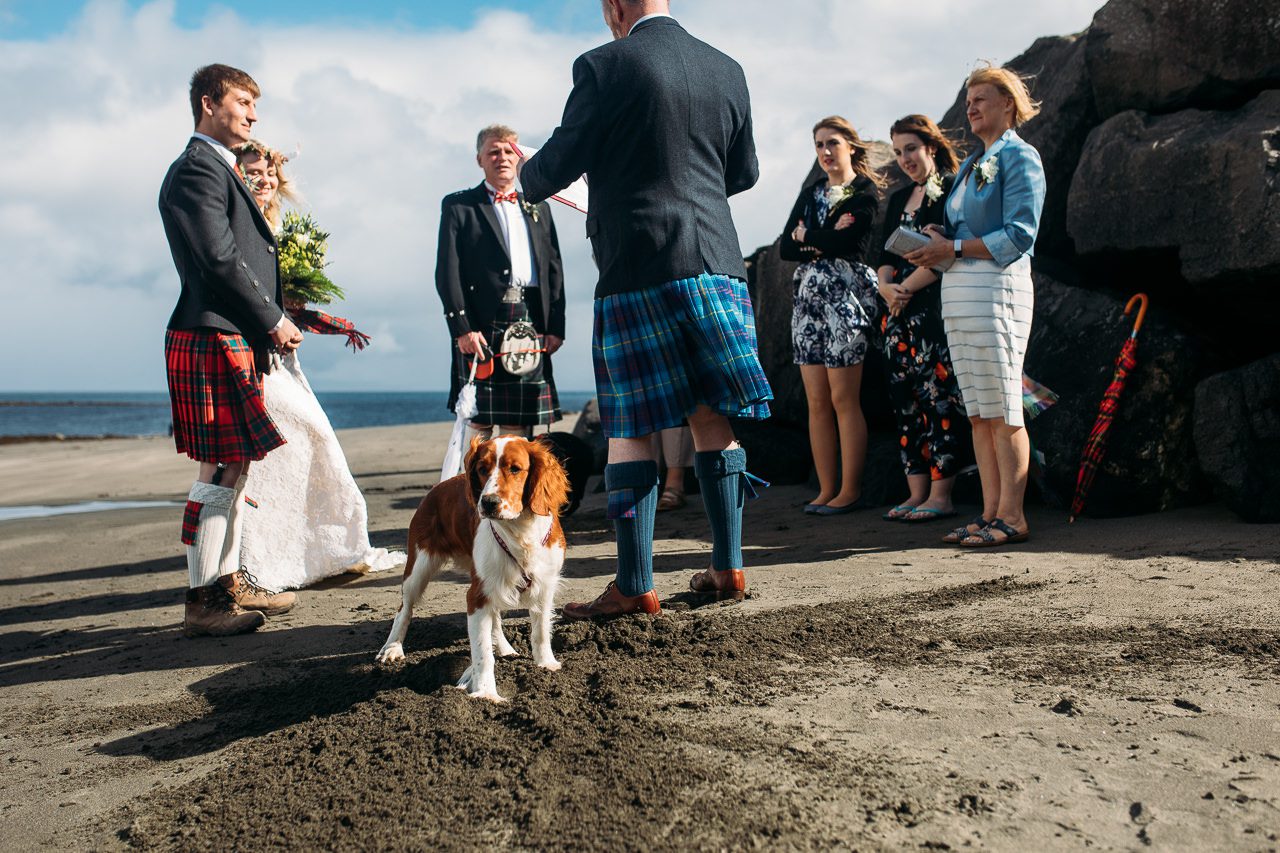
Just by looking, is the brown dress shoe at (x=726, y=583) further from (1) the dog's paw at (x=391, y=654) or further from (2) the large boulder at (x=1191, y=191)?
(2) the large boulder at (x=1191, y=191)

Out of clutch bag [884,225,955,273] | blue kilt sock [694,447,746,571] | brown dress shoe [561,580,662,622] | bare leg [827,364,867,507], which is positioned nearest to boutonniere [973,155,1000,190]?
clutch bag [884,225,955,273]

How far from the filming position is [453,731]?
2830 mm

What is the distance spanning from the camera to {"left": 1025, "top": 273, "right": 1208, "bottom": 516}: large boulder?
18.1ft

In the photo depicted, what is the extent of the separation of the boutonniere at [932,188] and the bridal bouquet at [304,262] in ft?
11.7

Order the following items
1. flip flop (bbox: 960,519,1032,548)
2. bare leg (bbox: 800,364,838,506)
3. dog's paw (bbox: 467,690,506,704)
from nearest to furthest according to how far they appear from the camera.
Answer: dog's paw (bbox: 467,690,506,704) → flip flop (bbox: 960,519,1032,548) → bare leg (bbox: 800,364,838,506)

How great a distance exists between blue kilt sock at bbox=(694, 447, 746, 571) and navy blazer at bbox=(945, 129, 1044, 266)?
80.6 inches

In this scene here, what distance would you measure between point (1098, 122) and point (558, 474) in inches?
219

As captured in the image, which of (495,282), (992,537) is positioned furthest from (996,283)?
(495,282)

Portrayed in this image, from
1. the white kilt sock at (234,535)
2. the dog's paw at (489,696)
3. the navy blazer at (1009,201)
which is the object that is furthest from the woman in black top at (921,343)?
the white kilt sock at (234,535)

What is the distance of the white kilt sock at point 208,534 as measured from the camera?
14.8 ft

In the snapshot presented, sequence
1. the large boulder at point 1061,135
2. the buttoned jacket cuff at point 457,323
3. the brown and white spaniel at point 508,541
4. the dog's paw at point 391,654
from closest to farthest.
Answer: the brown and white spaniel at point 508,541 → the dog's paw at point 391,654 → the buttoned jacket cuff at point 457,323 → the large boulder at point 1061,135

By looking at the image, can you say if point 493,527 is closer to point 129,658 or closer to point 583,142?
point 583,142

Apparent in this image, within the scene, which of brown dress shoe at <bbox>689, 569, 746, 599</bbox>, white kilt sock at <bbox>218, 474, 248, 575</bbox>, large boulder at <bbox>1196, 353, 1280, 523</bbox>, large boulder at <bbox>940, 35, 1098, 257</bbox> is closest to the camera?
brown dress shoe at <bbox>689, 569, 746, 599</bbox>

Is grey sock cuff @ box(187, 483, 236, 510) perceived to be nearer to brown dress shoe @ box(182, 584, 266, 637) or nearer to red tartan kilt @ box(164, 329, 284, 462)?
red tartan kilt @ box(164, 329, 284, 462)
